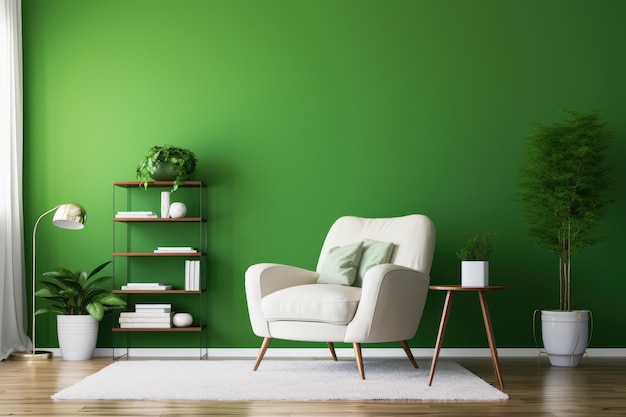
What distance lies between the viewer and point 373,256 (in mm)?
4633

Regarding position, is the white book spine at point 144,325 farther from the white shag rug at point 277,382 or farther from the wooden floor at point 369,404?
the wooden floor at point 369,404

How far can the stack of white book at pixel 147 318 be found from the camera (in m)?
5.09

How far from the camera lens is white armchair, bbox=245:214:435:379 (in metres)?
4.11

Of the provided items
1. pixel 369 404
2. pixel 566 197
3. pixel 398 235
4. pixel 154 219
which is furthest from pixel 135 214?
pixel 566 197

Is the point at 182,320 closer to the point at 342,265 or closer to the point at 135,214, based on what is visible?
the point at 135,214

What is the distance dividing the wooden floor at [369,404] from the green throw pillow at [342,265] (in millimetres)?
971

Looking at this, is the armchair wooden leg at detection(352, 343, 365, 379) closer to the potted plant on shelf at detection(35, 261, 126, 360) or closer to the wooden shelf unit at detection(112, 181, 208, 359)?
the wooden shelf unit at detection(112, 181, 208, 359)

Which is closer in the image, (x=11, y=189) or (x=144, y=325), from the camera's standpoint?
(x=144, y=325)

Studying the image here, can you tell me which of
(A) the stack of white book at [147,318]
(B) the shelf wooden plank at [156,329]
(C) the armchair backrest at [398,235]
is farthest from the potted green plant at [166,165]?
(C) the armchair backrest at [398,235]

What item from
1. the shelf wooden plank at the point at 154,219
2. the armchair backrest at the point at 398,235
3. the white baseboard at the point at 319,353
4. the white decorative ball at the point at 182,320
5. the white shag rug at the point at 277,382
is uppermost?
the shelf wooden plank at the point at 154,219

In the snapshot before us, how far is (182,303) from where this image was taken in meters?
5.37

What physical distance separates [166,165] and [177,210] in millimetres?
310

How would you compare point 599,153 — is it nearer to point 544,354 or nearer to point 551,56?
point 551,56

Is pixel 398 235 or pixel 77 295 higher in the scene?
pixel 398 235
